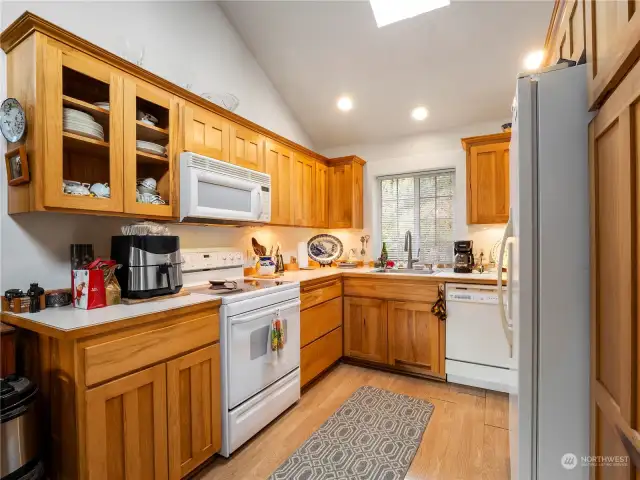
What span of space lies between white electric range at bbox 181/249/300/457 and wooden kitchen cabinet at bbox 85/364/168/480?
0.37m

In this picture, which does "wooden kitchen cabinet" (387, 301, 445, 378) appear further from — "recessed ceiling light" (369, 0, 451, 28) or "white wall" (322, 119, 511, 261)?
"recessed ceiling light" (369, 0, 451, 28)

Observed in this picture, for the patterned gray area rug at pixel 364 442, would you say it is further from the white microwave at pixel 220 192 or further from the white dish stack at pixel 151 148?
the white dish stack at pixel 151 148

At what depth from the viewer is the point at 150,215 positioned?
181cm

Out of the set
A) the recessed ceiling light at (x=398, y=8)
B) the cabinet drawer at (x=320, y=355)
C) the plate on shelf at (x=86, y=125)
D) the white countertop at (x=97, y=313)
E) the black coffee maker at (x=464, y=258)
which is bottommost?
the cabinet drawer at (x=320, y=355)

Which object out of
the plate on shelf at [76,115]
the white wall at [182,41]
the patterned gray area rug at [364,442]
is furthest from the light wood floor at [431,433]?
the white wall at [182,41]

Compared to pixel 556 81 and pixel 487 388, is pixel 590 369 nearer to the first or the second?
pixel 556 81

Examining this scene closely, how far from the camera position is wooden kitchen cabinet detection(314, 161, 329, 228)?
345 centimetres

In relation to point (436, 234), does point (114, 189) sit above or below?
above

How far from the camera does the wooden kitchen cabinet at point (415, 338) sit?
268cm

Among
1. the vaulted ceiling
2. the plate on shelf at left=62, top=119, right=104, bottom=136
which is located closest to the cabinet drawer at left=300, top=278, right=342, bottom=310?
the plate on shelf at left=62, top=119, right=104, bottom=136

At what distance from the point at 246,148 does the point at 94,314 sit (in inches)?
62.6

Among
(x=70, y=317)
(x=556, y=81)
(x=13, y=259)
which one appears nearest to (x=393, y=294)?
(x=556, y=81)

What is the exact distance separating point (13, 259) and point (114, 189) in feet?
→ 1.86

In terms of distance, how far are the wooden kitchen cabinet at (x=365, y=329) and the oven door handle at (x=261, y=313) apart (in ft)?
2.91
